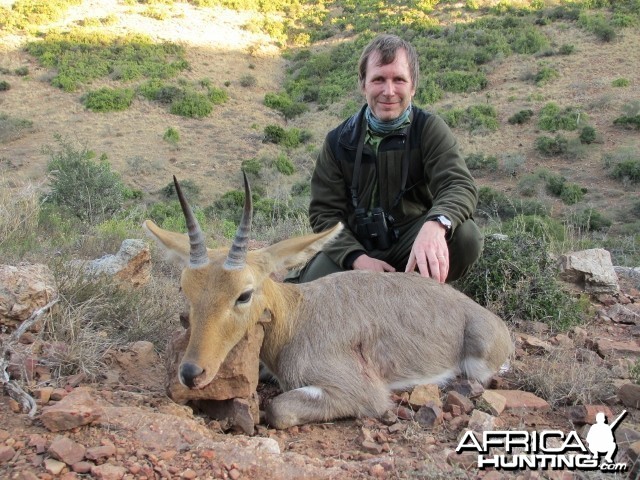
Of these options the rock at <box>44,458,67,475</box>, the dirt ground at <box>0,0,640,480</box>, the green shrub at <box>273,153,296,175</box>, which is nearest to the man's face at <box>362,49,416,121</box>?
the dirt ground at <box>0,0,640,480</box>

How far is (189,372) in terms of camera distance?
10.4 feet

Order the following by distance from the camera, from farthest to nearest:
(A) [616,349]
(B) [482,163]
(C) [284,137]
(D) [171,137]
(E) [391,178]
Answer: (C) [284,137] → (D) [171,137] → (B) [482,163] → (E) [391,178] → (A) [616,349]

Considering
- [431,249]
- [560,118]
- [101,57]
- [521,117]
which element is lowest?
[521,117]

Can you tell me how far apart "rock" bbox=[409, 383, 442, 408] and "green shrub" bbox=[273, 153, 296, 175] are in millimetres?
25608

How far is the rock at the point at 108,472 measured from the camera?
2524mm

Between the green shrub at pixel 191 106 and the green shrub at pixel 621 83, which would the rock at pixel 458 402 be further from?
the green shrub at pixel 191 106

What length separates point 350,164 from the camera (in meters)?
5.84

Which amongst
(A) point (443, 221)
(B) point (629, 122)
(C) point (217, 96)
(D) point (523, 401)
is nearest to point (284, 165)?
(C) point (217, 96)

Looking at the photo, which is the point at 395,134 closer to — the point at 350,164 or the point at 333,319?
the point at 350,164

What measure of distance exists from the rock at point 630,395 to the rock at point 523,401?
54 cm

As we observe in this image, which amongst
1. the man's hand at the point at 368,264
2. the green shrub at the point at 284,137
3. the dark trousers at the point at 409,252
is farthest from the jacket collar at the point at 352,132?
the green shrub at the point at 284,137

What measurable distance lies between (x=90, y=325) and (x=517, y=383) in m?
3.51

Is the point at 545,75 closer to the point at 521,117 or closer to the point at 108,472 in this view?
the point at 521,117

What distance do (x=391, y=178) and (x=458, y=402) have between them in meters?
2.57
